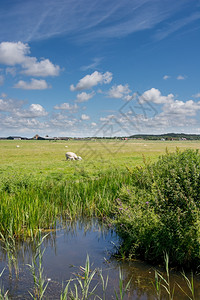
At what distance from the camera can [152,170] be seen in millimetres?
7492

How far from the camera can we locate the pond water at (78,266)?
5289 mm

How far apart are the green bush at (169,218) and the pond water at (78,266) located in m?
0.44

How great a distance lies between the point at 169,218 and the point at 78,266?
96.0 inches

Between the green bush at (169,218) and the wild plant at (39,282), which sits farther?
the green bush at (169,218)

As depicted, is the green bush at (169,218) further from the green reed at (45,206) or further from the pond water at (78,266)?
the green reed at (45,206)

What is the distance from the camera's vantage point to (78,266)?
6.31m

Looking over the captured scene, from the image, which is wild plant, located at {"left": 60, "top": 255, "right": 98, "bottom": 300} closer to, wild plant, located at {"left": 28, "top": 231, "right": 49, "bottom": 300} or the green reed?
wild plant, located at {"left": 28, "top": 231, "right": 49, "bottom": 300}

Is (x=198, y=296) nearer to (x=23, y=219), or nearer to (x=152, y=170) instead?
(x=152, y=170)

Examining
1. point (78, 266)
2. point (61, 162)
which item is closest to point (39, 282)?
point (78, 266)

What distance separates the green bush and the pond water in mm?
443

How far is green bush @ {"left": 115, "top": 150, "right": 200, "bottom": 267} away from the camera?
19.9 feet

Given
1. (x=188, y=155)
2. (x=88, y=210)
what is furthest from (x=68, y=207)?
(x=188, y=155)

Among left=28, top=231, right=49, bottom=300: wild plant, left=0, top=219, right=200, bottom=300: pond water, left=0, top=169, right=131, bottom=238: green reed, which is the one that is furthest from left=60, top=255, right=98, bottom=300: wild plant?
left=0, top=169, right=131, bottom=238: green reed

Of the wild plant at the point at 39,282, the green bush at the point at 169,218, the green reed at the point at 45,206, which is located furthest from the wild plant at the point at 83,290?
the green reed at the point at 45,206
